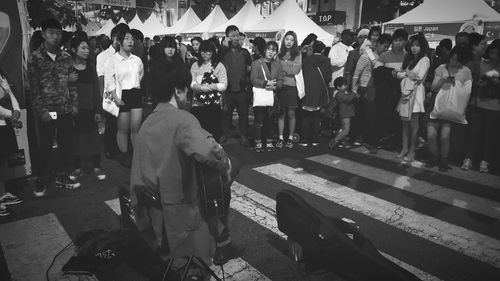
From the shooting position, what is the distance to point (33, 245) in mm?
3893

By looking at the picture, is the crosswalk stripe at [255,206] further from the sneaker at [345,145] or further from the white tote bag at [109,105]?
the sneaker at [345,145]

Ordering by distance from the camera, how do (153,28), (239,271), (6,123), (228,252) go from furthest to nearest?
(153,28) < (6,123) < (228,252) < (239,271)

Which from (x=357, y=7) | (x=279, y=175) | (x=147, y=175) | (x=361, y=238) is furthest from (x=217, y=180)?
A: (x=357, y=7)

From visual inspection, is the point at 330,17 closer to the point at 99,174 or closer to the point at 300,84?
the point at 300,84

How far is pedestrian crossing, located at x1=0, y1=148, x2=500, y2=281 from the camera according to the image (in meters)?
3.67

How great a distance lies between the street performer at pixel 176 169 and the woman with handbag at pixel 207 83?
4115 millimetres

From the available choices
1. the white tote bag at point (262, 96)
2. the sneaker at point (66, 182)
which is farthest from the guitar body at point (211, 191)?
the white tote bag at point (262, 96)

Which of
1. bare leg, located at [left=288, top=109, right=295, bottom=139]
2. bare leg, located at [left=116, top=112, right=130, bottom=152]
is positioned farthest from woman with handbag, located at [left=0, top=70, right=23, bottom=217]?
bare leg, located at [left=288, top=109, right=295, bottom=139]

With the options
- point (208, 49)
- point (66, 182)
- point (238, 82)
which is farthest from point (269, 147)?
point (66, 182)

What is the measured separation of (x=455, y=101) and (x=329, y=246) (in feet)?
14.2

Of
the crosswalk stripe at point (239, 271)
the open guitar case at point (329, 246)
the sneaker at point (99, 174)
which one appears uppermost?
the open guitar case at point (329, 246)

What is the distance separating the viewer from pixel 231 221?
4.50m

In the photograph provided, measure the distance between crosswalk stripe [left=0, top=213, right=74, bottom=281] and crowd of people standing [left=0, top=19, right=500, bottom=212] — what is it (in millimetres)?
1003

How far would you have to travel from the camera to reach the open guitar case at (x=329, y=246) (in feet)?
9.76
